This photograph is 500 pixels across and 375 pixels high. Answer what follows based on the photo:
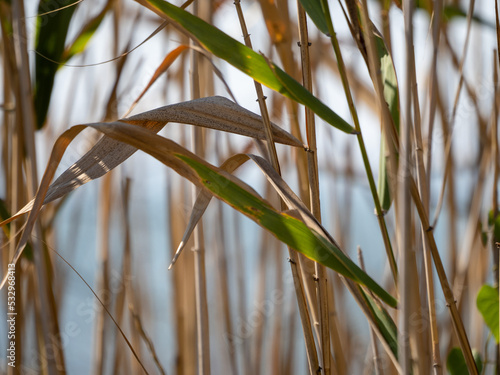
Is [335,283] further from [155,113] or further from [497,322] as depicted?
[155,113]

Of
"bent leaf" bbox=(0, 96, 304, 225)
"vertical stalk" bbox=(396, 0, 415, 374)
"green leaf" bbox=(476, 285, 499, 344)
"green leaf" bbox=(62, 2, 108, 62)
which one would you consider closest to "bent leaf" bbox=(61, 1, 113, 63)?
"green leaf" bbox=(62, 2, 108, 62)

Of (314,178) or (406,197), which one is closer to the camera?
(406,197)

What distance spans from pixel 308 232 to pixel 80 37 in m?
0.46

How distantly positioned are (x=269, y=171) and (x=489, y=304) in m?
0.31

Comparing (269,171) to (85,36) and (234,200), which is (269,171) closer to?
(234,200)

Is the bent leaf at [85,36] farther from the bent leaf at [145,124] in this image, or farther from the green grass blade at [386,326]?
the green grass blade at [386,326]

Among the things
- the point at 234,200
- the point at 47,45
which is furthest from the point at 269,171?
the point at 47,45

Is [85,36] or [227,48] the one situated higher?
[85,36]

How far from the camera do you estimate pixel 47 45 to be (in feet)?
1.78

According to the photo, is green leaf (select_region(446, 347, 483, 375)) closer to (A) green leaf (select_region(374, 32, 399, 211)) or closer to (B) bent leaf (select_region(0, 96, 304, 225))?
(A) green leaf (select_region(374, 32, 399, 211))

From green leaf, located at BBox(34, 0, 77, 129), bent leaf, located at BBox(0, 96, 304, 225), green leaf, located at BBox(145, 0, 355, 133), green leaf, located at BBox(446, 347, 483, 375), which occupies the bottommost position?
green leaf, located at BBox(446, 347, 483, 375)

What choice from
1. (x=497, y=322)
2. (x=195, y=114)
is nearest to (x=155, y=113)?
(x=195, y=114)

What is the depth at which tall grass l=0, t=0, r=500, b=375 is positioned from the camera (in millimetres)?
324

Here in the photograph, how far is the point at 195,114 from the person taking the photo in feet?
1.18
